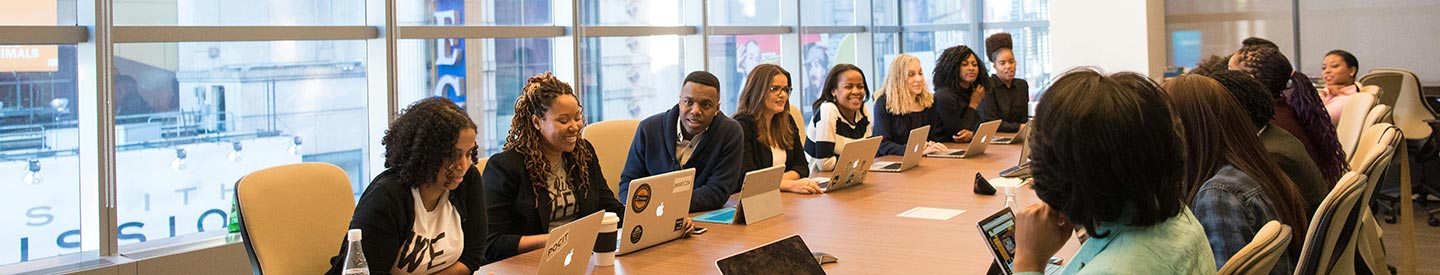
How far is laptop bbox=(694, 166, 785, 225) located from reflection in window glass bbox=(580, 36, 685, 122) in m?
3.28

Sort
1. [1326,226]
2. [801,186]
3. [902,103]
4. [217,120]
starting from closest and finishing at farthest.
Answer: [1326,226] → [801,186] → [217,120] → [902,103]

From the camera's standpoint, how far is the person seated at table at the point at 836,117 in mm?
4895

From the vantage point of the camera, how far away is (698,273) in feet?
8.37

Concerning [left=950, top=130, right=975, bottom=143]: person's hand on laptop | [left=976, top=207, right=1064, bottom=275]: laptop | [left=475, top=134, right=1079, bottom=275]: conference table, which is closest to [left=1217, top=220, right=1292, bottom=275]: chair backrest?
[left=976, top=207, right=1064, bottom=275]: laptop

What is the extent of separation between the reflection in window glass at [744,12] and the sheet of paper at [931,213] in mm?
4315

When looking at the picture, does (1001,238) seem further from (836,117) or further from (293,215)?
(836,117)

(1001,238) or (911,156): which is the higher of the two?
(911,156)

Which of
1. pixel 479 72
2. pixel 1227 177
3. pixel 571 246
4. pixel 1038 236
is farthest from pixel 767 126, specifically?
pixel 1038 236

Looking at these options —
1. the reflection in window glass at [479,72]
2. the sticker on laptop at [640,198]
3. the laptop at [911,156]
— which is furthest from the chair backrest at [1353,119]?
the reflection in window glass at [479,72]

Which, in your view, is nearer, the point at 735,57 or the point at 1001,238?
the point at 1001,238

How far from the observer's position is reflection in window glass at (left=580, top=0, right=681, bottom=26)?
6.58 m

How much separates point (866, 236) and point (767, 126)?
4.95ft

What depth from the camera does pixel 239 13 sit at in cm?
477

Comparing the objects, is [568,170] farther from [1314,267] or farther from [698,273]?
[1314,267]
